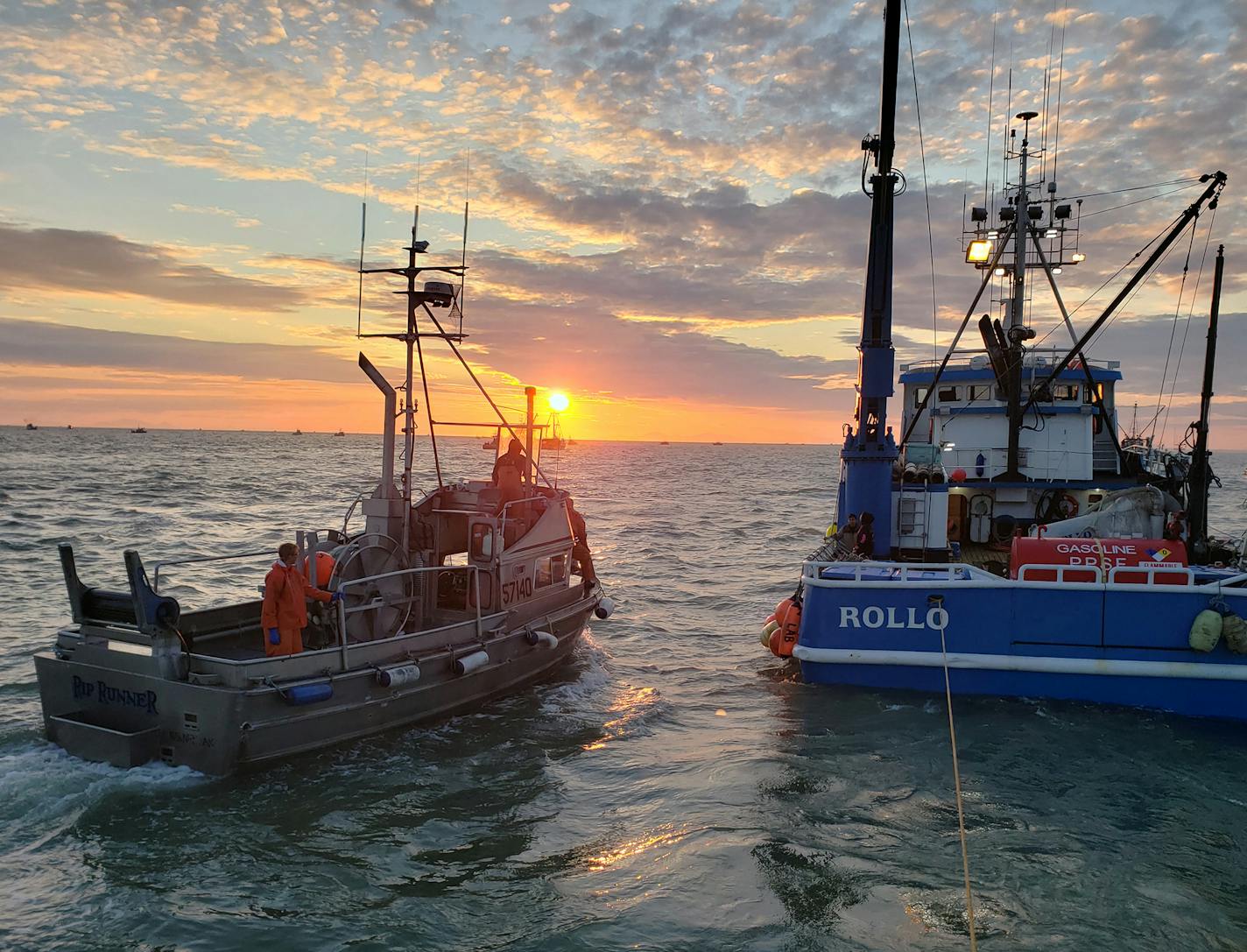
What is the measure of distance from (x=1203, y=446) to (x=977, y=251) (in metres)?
5.87

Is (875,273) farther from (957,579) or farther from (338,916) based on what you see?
(338,916)

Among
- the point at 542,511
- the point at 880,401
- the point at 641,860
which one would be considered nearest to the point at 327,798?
the point at 641,860

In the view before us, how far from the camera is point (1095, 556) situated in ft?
34.9

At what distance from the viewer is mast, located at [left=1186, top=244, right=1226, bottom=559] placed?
16016 mm

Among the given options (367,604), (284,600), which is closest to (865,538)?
(367,604)

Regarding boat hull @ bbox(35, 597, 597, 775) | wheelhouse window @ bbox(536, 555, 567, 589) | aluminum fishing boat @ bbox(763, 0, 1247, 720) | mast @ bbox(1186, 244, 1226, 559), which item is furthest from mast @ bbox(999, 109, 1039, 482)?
boat hull @ bbox(35, 597, 597, 775)

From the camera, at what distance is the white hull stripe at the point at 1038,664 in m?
10.0

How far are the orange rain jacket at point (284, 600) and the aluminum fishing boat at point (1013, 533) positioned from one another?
637 cm

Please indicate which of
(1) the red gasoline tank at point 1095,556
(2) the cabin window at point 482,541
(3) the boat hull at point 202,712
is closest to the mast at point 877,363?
(1) the red gasoline tank at point 1095,556

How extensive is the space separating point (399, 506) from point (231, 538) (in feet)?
67.0

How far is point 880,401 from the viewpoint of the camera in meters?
12.7

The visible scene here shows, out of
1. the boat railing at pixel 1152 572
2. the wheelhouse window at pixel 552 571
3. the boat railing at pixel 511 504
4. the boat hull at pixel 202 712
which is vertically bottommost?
the boat hull at pixel 202 712

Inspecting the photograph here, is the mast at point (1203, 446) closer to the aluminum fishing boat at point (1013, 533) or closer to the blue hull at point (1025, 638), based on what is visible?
the aluminum fishing boat at point (1013, 533)

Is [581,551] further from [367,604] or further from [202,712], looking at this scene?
[202,712]
